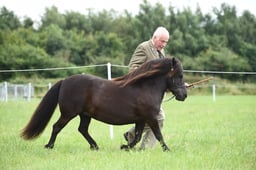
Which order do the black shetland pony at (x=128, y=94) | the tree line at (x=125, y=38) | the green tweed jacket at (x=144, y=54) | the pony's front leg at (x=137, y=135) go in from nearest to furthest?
the black shetland pony at (x=128, y=94)
the pony's front leg at (x=137, y=135)
the green tweed jacket at (x=144, y=54)
the tree line at (x=125, y=38)

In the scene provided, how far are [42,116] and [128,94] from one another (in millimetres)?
1527

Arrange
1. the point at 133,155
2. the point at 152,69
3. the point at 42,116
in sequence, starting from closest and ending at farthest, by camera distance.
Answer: the point at 133,155, the point at 152,69, the point at 42,116

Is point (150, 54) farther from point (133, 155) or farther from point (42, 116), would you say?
point (42, 116)

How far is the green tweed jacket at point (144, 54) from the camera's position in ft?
24.8

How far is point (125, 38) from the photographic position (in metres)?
52.3

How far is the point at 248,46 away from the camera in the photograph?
48.1 metres

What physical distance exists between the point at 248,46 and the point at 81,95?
4328cm

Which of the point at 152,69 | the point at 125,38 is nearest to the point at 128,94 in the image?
the point at 152,69

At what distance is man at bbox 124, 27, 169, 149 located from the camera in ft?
24.3

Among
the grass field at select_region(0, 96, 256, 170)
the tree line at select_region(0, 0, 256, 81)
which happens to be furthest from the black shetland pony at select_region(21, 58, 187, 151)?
the tree line at select_region(0, 0, 256, 81)

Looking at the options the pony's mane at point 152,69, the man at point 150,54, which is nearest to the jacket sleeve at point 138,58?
the man at point 150,54

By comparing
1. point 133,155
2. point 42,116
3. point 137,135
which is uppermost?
point 42,116

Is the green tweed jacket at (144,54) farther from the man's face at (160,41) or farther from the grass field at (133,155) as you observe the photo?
the grass field at (133,155)

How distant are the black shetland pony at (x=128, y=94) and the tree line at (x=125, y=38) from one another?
3153 centimetres
